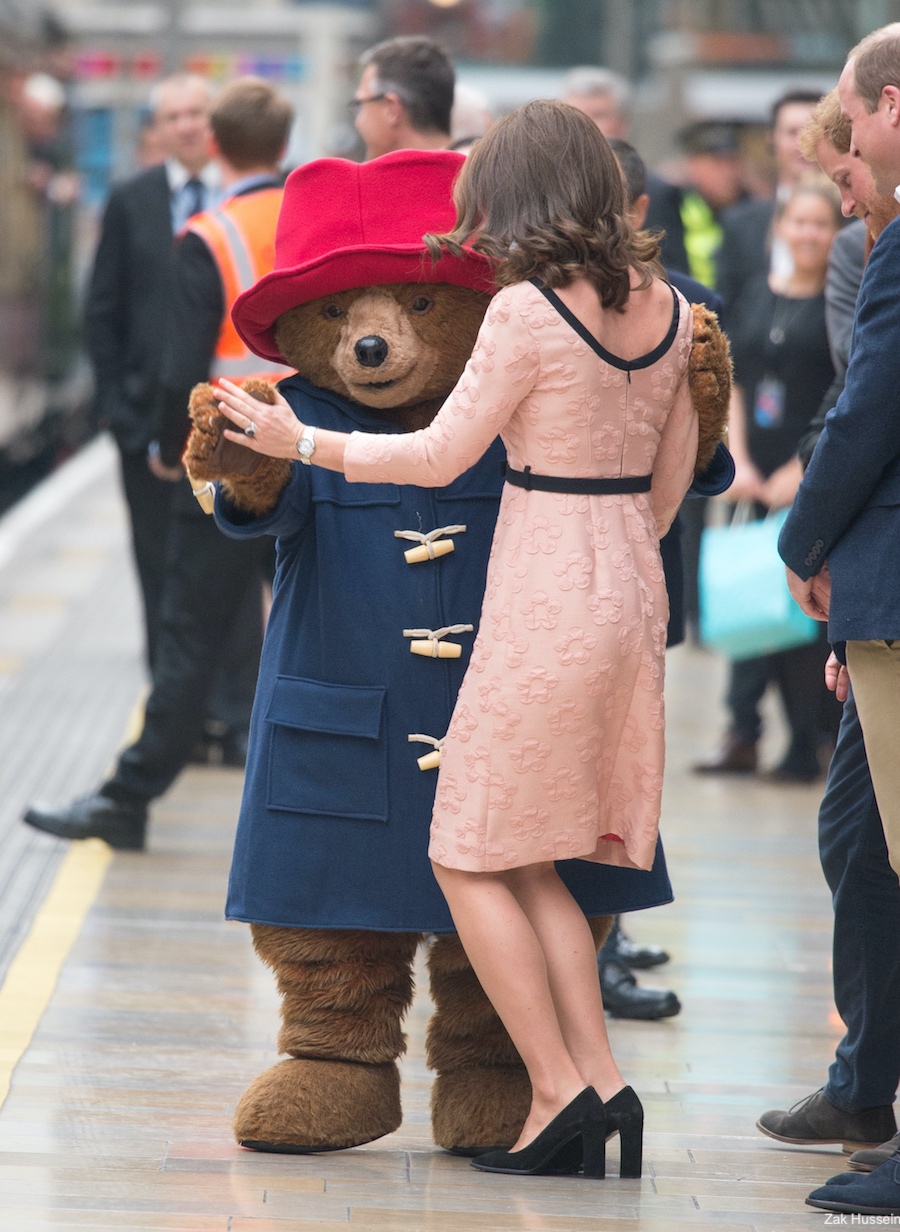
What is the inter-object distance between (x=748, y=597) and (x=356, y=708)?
9.93 ft

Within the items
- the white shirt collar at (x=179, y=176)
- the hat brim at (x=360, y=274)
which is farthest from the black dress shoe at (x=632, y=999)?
the white shirt collar at (x=179, y=176)

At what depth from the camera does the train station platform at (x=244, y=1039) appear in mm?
3191

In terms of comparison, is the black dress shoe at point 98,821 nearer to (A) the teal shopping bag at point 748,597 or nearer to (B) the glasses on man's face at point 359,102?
(A) the teal shopping bag at point 748,597

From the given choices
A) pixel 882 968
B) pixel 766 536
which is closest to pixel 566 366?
pixel 882 968

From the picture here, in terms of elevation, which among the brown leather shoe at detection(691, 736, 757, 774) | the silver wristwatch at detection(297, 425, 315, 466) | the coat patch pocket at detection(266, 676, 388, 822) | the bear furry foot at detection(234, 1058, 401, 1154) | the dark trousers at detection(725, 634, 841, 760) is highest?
the silver wristwatch at detection(297, 425, 315, 466)

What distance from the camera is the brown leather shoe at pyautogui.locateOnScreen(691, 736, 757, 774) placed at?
23.4 feet

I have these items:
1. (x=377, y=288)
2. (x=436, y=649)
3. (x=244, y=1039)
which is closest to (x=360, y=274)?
(x=377, y=288)

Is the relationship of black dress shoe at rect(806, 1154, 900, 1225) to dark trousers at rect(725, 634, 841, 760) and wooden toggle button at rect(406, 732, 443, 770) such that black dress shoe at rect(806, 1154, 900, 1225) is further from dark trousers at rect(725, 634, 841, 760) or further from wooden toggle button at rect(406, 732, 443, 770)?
dark trousers at rect(725, 634, 841, 760)

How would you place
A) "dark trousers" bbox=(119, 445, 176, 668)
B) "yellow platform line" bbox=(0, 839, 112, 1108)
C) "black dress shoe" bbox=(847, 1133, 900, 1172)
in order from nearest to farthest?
"black dress shoe" bbox=(847, 1133, 900, 1172) → "yellow platform line" bbox=(0, 839, 112, 1108) → "dark trousers" bbox=(119, 445, 176, 668)

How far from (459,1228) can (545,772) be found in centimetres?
72

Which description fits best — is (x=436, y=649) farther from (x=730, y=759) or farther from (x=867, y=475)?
(x=730, y=759)

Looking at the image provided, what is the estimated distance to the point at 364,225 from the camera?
3463 mm

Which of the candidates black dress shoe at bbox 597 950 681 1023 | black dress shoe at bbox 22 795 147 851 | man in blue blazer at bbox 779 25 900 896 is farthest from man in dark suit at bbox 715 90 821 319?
man in blue blazer at bbox 779 25 900 896

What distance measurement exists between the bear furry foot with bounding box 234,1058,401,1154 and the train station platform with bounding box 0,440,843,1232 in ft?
0.12
